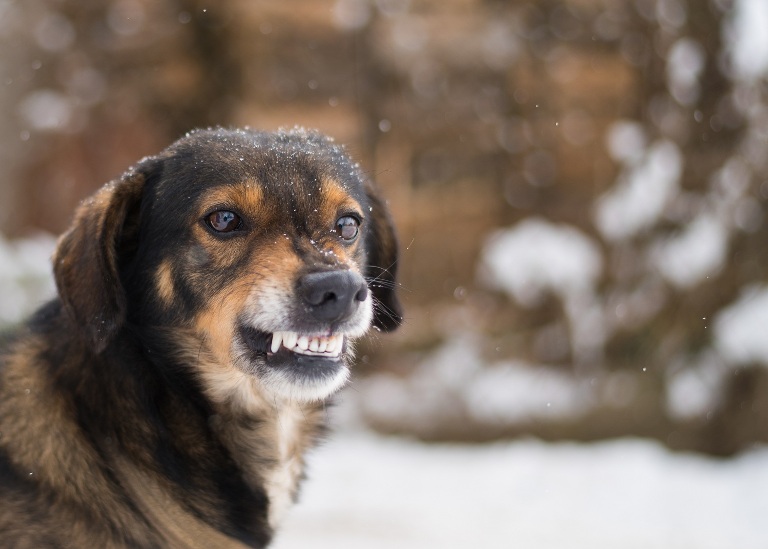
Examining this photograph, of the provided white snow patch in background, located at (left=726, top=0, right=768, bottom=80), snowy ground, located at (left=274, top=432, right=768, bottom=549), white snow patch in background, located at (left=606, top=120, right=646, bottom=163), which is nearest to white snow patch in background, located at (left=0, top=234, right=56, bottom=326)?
snowy ground, located at (left=274, top=432, right=768, bottom=549)

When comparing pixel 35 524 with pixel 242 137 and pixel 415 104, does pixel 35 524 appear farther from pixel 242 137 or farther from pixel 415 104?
pixel 415 104

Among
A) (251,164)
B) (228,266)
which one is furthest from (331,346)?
(251,164)

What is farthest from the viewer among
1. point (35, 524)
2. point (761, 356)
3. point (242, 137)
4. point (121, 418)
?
point (761, 356)

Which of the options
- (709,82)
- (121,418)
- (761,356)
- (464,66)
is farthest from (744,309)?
(121,418)

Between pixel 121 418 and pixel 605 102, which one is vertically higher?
pixel 605 102

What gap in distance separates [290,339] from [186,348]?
0.34m

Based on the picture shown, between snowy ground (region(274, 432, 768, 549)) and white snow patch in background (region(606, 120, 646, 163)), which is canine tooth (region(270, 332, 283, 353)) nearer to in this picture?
snowy ground (region(274, 432, 768, 549))

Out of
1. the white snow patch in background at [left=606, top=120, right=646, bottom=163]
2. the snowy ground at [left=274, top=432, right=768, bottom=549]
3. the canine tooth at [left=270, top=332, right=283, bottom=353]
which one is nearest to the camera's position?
the canine tooth at [left=270, top=332, right=283, bottom=353]

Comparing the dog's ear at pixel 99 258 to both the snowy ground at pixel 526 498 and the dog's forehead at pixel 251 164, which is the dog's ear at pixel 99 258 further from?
the snowy ground at pixel 526 498

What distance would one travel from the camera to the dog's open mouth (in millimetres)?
2775

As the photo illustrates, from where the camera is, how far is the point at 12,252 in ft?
21.7

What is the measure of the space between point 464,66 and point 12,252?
3.77 meters

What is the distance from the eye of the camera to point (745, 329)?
650cm

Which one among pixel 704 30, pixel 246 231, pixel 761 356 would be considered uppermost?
pixel 704 30
